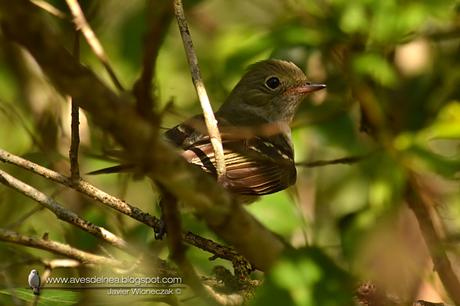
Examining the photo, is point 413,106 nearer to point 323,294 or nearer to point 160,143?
point 323,294

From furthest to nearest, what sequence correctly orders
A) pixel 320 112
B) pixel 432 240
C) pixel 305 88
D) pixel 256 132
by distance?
pixel 305 88 < pixel 320 112 < pixel 256 132 < pixel 432 240

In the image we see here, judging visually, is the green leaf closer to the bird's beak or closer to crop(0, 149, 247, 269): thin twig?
crop(0, 149, 247, 269): thin twig

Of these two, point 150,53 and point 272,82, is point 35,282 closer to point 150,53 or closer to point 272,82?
point 150,53

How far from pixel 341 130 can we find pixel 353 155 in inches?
9.1

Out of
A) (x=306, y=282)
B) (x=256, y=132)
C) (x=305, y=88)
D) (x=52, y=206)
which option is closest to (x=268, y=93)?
(x=305, y=88)

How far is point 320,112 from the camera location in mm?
4992

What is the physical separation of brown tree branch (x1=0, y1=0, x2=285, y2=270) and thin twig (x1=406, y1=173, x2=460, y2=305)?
5.64ft

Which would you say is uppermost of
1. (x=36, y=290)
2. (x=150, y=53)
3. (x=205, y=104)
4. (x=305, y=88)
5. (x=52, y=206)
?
(x=305, y=88)

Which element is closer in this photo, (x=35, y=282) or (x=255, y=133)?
(x=35, y=282)

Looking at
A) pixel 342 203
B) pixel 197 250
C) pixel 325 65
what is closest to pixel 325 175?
pixel 342 203

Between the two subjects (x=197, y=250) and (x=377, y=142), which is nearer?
(x=197, y=250)

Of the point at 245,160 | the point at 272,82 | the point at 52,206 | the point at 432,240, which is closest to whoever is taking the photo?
the point at 52,206

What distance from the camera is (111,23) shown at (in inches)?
237

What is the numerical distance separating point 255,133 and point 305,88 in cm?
129
